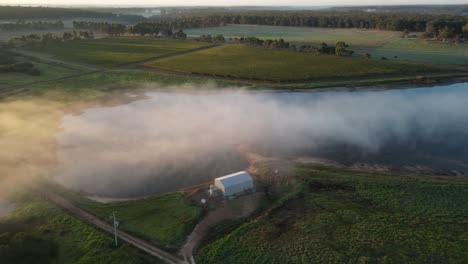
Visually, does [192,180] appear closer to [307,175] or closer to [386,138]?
[307,175]

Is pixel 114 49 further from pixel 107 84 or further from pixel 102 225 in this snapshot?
pixel 102 225

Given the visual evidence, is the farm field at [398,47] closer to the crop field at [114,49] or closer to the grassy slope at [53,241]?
the crop field at [114,49]

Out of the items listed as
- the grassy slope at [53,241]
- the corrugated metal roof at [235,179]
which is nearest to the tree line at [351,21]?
the corrugated metal roof at [235,179]

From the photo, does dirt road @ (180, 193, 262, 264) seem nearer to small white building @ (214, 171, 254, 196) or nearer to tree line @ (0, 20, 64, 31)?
small white building @ (214, 171, 254, 196)

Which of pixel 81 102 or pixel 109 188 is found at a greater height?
pixel 81 102

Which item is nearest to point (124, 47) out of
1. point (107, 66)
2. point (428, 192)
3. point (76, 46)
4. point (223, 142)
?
point (76, 46)

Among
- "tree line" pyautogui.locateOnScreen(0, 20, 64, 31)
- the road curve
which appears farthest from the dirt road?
"tree line" pyautogui.locateOnScreen(0, 20, 64, 31)
